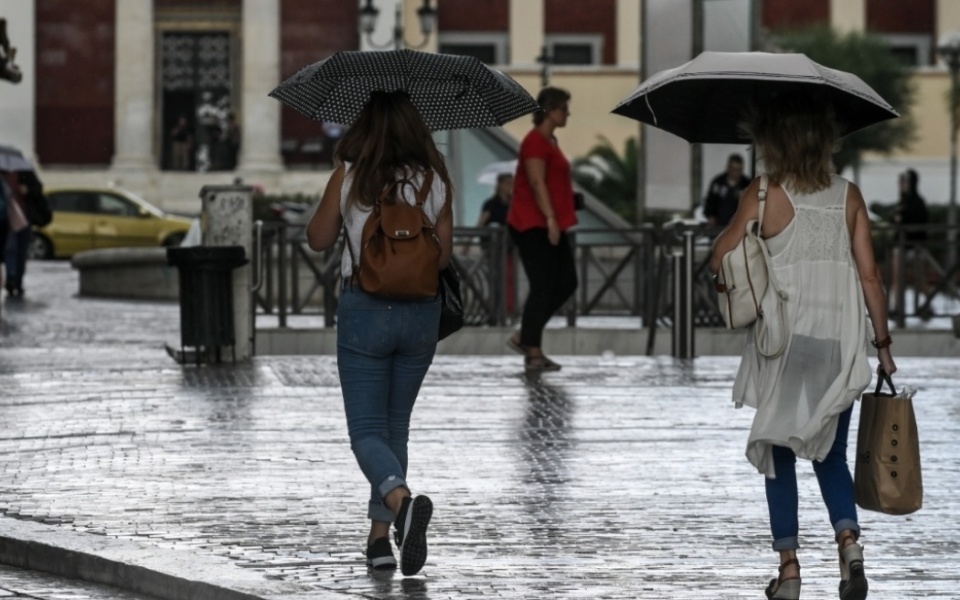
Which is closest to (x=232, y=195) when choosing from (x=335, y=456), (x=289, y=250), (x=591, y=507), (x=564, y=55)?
(x=289, y=250)

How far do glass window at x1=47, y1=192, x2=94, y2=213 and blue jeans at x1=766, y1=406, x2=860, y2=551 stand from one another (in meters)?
35.5

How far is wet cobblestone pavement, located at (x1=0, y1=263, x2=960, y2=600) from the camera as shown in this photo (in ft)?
22.0

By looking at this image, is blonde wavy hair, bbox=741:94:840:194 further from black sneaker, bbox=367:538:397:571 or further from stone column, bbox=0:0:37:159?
stone column, bbox=0:0:37:159

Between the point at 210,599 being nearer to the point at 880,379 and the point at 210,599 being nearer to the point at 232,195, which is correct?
the point at 880,379

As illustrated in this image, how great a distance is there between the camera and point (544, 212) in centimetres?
1293

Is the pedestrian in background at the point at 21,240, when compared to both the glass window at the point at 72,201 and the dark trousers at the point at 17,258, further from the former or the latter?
the glass window at the point at 72,201

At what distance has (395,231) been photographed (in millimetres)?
6531

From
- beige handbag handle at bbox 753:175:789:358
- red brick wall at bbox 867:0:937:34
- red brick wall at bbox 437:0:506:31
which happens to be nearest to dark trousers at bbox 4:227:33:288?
beige handbag handle at bbox 753:175:789:358

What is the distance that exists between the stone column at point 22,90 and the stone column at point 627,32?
15357 millimetres

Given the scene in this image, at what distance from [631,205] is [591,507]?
3562cm

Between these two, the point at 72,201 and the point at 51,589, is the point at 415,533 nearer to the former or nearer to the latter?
the point at 51,589

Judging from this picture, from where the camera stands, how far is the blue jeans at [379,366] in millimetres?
6641

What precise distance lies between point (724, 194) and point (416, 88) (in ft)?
41.8

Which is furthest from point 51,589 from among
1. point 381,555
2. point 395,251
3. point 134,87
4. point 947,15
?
point 947,15
